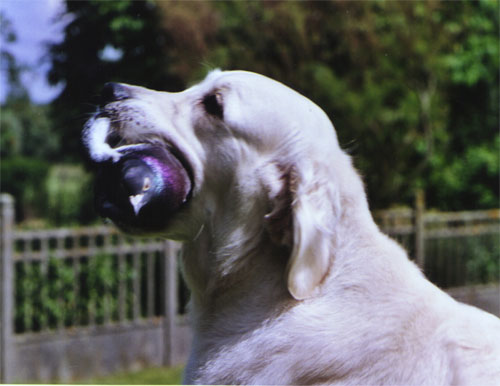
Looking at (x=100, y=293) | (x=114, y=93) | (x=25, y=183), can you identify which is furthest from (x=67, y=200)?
(x=114, y=93)

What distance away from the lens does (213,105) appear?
1900 millimetres

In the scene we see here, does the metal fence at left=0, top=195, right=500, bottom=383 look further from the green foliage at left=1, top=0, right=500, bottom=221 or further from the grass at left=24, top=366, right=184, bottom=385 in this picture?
the green foliage at left=1, top=0, right=500, bottom=221

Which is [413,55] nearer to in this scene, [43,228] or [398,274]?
Result: [43,228]

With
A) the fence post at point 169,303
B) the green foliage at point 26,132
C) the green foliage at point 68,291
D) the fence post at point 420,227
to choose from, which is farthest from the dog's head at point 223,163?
the fence post at point 420,227

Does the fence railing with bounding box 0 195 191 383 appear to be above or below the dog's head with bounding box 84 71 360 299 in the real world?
below

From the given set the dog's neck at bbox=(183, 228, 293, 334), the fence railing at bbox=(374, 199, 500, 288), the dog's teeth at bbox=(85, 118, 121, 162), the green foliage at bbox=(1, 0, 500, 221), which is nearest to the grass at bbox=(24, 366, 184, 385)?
the green foliage at bbox=(1, 0, 500, 221)

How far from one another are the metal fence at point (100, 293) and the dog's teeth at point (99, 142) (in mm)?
4158

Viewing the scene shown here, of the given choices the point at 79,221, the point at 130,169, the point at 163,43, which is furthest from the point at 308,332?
the point at 79,221

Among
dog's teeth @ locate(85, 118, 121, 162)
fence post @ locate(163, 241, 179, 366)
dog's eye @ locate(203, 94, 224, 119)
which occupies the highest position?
dog's eye @ locate(203, 94, 224, 119)

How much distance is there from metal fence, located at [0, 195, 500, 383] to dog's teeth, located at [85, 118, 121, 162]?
4158 mm

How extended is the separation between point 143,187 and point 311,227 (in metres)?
0.49

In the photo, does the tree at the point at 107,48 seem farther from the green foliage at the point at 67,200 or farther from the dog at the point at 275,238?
the green foliage at the point at 67,200

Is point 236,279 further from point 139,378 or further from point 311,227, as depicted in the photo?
point 139,378

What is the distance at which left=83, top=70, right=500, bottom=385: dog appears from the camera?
1745 millimetres
